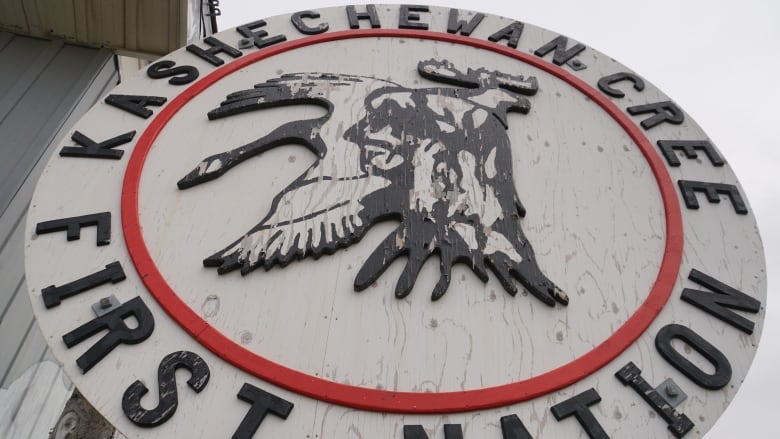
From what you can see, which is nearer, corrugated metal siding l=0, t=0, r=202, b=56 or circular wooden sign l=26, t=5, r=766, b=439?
circular wooden sign l=26, t=5, r=766, b=439

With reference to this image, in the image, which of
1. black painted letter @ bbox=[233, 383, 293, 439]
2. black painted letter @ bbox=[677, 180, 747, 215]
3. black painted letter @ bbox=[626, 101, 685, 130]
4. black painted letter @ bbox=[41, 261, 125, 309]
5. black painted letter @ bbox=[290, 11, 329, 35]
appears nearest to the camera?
black painted letter @ bbox=[233, 383, 293, 439]

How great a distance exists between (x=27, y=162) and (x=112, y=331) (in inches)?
82.7

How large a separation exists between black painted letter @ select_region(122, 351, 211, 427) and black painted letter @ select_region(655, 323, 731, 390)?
50.7 inches

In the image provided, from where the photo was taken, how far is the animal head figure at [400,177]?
2094 mm

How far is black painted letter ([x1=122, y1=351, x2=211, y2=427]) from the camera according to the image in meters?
1.67

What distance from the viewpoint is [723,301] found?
6.70ft

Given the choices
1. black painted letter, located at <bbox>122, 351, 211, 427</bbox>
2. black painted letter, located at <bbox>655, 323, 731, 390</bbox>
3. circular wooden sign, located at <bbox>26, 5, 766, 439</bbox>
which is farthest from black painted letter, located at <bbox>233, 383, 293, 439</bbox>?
black painted letter, located at <bbox>655, 323, 731, 390</bbox>

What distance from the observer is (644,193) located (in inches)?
97.1

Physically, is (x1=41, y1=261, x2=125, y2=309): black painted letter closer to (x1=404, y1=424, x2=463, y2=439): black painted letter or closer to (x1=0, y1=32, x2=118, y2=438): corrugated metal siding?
(x1=404, y1=424, x2=463, y2=439): black painted letter

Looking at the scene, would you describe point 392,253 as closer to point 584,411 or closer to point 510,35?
point 584,411

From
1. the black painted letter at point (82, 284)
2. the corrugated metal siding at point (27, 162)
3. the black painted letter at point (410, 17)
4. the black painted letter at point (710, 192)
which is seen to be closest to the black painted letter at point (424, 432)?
the black painted letter at point (82, 284)

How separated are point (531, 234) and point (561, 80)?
1082mm

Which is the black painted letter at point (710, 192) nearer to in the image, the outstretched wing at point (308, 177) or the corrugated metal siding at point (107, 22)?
the outstretched wing at point (308, 177)

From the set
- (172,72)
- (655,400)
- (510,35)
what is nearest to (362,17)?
(510,35)
